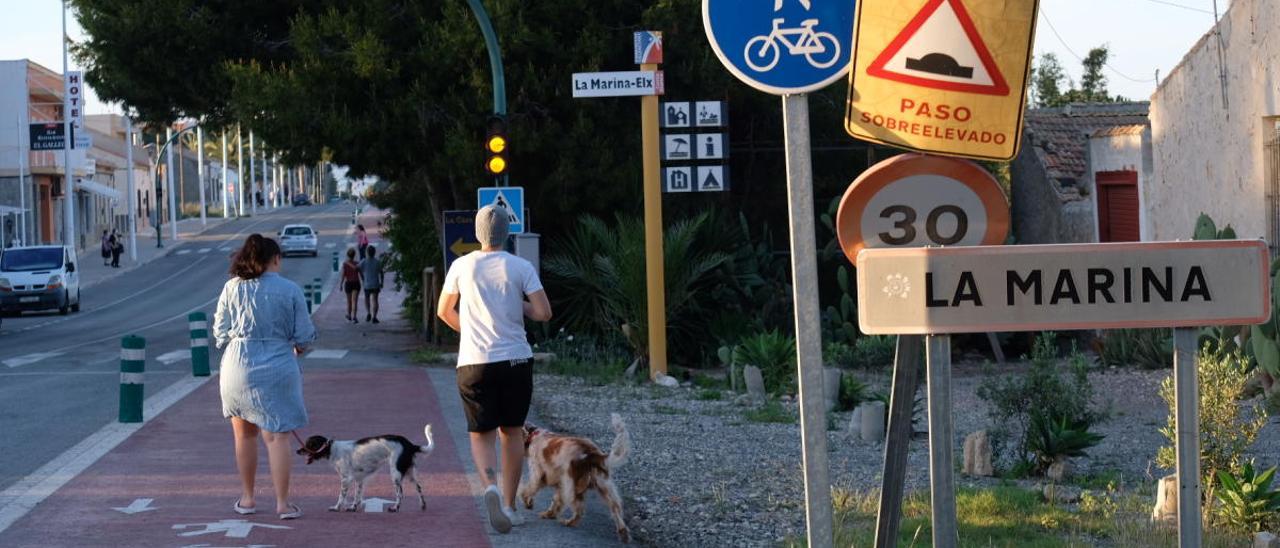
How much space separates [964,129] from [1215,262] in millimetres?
812

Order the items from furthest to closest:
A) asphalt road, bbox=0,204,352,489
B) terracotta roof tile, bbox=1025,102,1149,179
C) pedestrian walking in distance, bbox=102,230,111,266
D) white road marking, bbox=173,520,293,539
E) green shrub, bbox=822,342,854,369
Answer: pedestrian walking in distance, bbox=102,230,111,266, terracotta roof tile, bbox=1025,102,1149,179, green shrub, bbox=822,342,854,369, asphalt road, bbox=0,204,352,489, white road marking, bbox=173,520,293,539

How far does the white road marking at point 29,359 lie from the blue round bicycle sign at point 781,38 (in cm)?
1893

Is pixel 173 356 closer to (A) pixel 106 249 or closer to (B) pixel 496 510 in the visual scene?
(B) pixel 496 510

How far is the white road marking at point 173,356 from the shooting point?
877 inches

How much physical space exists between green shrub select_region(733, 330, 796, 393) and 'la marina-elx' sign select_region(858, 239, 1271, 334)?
39.6ft

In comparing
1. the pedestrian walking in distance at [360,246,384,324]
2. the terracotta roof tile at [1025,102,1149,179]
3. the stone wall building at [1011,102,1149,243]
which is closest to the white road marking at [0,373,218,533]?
the stone wall building at [1011,102,1149,243]

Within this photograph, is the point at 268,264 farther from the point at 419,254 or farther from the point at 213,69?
the point at 419,254

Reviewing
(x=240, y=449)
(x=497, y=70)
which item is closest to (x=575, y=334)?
(x=497, y=70)

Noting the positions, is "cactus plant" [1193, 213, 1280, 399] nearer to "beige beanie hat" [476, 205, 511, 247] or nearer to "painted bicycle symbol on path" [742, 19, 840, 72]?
"beige beanie hat" [476, 205, 511, 247]

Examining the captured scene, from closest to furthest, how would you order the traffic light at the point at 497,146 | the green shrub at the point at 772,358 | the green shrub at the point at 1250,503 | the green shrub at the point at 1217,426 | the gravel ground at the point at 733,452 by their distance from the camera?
the green shrub at the point at 1250,503
the green shrub at the point at 1217,426
the gravel ground at the point at 733,452
the green shrub at the point at 772,358
the traffic light at the point at 497,146

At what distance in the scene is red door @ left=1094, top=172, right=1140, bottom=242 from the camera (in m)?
21.9

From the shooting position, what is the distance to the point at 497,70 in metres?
19.2

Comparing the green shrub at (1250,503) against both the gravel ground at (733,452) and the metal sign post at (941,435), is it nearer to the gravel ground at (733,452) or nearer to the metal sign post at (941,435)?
the gravel ground at (733,452)

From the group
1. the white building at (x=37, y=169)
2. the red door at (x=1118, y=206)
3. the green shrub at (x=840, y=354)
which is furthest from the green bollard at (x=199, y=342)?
the white building at (x=37, y=169)
